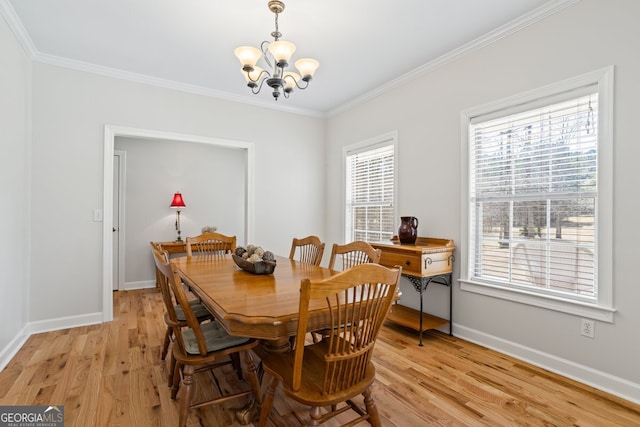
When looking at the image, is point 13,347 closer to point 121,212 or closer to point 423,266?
point 121,212

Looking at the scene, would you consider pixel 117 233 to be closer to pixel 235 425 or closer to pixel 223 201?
pixel 223 201

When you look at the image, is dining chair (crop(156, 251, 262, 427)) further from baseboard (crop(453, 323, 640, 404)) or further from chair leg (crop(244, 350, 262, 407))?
baseboard (crop(453, 323, 640, 404))

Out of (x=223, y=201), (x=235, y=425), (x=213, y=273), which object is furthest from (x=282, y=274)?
(x=223, y=201)

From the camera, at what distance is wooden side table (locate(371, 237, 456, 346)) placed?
287cm

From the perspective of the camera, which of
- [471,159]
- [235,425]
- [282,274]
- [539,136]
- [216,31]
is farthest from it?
[471,159]

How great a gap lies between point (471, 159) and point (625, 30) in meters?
1.26

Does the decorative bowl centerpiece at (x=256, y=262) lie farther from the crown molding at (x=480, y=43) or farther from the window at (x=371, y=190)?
the crown molding at (x=480, y=43)

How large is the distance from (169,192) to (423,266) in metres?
4.14

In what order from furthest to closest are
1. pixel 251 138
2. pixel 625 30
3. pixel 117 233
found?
1. pixel 117 233
2. pixel 251 138
3. pixel 625 30

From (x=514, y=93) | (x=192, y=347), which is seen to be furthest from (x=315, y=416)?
(x=514, y=93)

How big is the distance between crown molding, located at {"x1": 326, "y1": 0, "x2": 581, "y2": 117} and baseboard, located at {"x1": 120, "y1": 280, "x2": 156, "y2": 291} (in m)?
4.22

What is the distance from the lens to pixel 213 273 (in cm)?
224

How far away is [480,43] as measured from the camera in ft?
9.40

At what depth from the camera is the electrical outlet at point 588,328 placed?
222cm
